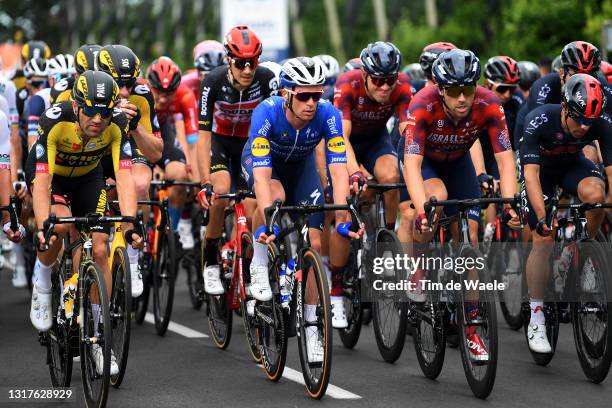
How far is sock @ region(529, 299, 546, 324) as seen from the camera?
9.44m

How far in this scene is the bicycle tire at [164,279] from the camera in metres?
11.2

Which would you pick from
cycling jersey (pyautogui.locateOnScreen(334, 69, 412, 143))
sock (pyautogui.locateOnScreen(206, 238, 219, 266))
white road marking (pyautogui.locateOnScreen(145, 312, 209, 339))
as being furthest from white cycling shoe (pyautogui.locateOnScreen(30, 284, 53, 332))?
cycling jersey (pyautogui.locateOnScreen(334, 69, 412, 143))

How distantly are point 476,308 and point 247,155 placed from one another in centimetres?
228

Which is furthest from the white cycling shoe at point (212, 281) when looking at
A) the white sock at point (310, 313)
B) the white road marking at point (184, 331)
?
the white sock at point (310, 313)

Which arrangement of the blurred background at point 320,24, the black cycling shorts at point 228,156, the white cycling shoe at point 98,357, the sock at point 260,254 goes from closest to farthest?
1. the white cycling shoe at point 98,357
2. the sock at point 260,254
3. the black cycling shorts at point 228,156
4. the blurred background at point 320,24

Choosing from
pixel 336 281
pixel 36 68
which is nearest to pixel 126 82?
pixel 336 281

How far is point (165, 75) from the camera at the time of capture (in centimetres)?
1266

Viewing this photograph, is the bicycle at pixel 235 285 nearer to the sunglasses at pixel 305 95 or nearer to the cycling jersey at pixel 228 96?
the cycling jersey at pixel 228 96

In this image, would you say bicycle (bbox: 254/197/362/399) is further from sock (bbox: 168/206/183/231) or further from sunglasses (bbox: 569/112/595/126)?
sock (bbox: 168/206/183/231)

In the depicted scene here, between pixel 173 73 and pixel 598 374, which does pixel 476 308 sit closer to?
pixel 598 374

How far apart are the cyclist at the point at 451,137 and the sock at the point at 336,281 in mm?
800

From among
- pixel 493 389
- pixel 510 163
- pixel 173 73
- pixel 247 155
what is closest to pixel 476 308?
pixel 493 389

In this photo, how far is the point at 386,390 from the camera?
28.4 feet

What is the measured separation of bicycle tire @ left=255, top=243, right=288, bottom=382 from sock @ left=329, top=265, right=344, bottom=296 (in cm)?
101
